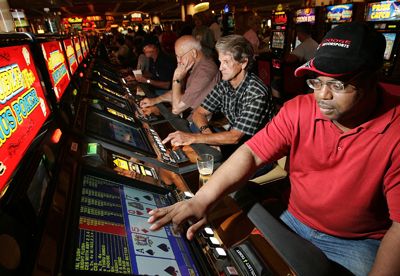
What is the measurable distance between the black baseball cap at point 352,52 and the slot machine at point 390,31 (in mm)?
4205

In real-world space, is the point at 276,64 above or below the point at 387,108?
below

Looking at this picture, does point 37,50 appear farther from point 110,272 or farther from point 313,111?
point 313,111

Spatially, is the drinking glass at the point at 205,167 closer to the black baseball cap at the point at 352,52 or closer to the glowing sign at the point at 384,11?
the black baseball cap at the point at 352,52

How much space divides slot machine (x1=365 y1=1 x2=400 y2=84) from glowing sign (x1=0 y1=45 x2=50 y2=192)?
5.02m

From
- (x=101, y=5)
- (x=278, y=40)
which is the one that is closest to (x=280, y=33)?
(x=278, y=40)

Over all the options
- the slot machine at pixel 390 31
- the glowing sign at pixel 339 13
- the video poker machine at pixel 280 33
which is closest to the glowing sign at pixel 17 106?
the slot machine at pixel 390 31

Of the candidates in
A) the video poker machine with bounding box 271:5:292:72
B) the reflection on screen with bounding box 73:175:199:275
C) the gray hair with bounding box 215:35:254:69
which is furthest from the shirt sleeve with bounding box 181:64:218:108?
the video poker machine with bounding box 271:5:292:72

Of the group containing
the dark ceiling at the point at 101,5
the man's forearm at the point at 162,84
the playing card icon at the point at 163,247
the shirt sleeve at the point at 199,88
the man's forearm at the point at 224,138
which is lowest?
the man's forearm at the point at 162,84

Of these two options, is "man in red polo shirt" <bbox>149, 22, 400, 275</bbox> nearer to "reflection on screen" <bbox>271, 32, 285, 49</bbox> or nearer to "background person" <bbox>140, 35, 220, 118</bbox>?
"background person" <bbox>140, 35, 220, 118</bbox>

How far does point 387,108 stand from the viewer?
3.84 feet

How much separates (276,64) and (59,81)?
5.67 m

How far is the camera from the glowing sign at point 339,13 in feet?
17.4

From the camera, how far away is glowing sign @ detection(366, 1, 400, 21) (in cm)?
443

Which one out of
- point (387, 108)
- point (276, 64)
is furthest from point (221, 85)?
point (276, 64)
